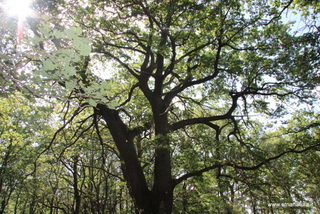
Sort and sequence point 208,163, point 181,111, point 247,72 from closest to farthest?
point 208,163 < point 247,72 < point 181,111

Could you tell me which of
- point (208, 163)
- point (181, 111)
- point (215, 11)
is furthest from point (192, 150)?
point (215, 11)

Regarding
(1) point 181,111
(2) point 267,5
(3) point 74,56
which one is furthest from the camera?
(1) point 181,111

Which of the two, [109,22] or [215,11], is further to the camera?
[109,22]

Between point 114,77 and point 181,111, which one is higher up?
point 114,77

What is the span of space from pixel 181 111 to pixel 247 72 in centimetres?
258

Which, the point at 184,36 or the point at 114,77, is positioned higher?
the point at 114,77

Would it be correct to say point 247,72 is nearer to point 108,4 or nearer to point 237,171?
point 237,171

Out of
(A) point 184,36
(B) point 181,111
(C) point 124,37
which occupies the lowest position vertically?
(B) point 181,111

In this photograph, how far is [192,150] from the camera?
527cm

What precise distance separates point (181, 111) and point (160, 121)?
5.75 feet

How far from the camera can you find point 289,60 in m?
4.89

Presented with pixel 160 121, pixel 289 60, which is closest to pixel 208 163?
pixel 160 121

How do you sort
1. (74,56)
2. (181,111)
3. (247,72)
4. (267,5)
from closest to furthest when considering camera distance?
(74,56), (267,5), (247,72), (181,111)

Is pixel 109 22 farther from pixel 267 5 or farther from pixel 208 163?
pixel 208 163
